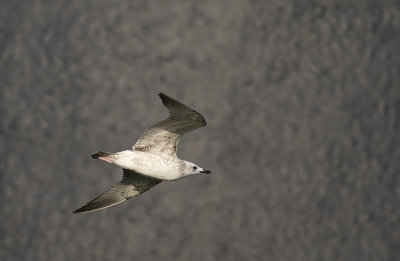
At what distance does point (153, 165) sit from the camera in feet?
26.4

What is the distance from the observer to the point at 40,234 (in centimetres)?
2000

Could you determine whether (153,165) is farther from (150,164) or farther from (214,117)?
(214,117)

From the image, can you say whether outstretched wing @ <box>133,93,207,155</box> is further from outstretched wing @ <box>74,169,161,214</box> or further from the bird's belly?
outstretched wing @ <box>74,169,161,214</box>

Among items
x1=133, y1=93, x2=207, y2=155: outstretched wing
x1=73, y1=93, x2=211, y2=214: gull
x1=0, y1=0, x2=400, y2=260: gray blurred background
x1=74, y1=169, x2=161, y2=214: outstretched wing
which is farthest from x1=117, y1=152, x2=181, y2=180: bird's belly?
x1=0, y1=0, x2=400, y2=260: gray blurred background

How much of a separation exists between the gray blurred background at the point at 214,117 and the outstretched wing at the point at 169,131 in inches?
429

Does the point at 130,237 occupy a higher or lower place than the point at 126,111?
lower

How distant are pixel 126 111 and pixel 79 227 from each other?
348cm

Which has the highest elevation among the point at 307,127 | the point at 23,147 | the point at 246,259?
the point at 307,127

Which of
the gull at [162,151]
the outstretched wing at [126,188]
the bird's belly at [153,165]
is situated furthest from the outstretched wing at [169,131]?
the outstretched wing at [126,188]

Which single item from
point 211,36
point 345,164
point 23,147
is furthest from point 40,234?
point 345,164

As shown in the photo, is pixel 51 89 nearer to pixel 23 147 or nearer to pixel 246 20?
pixel 23 147

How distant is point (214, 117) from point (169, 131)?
11.9m

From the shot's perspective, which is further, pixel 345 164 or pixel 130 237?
pixel 345 164

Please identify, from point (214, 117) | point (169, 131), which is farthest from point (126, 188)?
point (214, 117)
